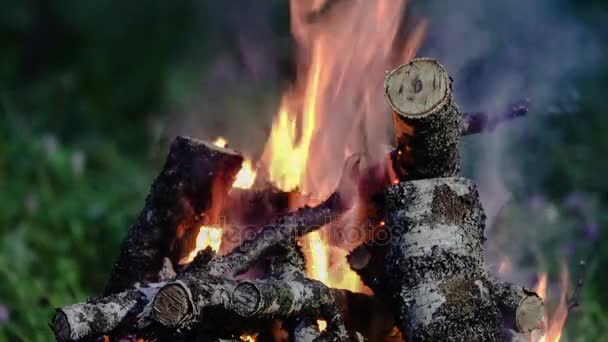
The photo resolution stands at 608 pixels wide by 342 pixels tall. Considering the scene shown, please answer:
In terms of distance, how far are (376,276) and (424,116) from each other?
21.3 inches

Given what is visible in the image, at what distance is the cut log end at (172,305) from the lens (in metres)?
2.19

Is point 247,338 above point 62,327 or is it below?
above

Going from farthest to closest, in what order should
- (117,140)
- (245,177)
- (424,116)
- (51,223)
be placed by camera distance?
(117,140) → (51,223) → (245,177) → (424,116)

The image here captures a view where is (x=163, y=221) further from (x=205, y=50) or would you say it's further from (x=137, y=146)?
(x=205, y=50)

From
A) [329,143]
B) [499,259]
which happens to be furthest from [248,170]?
[499,259]

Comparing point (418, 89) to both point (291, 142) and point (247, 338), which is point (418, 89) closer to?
point (291, 142)

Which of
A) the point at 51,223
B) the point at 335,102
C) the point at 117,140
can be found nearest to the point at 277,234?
the point at 335,102

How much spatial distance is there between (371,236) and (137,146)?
6.01 metres

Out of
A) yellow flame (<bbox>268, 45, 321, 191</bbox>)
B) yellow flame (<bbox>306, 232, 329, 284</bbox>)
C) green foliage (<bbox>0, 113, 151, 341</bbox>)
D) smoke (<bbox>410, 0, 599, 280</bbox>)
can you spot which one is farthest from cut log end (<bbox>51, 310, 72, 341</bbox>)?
smoke (<bbox>410, 0, 599, 280</bbox>)

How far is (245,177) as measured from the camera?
3.05 meters

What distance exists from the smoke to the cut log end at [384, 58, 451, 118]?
108 centimetres

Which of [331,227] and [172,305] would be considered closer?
[172,305]

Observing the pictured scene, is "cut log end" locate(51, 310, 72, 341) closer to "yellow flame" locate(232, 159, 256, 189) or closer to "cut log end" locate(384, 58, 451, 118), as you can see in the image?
"yellow flame" locate(232, 159, 256, 189)

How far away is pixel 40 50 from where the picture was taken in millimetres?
10281
